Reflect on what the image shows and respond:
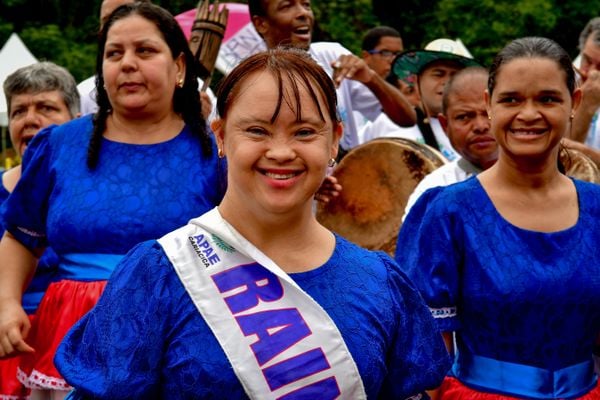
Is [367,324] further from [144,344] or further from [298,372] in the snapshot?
[144,344]

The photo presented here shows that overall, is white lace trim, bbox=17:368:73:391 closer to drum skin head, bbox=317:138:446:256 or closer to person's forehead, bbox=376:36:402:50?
drum skin head, bbox=317:138:446:256

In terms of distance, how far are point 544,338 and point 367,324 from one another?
1028 millimetres

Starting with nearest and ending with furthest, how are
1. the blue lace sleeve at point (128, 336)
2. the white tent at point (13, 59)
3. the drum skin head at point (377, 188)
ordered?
the blue lace sleeve at point (128, 336) < the drum skin head at point (377, 188) < the white tent at point (13, 59)

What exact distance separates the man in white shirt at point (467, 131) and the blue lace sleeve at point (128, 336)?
2.11m

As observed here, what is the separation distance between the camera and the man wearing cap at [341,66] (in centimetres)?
537

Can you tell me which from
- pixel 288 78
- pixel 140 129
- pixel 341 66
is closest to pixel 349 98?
pixel 341 66

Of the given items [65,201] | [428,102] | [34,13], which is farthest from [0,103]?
[34,13]

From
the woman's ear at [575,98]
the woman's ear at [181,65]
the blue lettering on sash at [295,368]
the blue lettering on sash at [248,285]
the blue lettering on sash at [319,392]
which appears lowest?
the blue lettering on sash at [319,392]

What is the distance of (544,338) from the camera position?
3244 millimetres

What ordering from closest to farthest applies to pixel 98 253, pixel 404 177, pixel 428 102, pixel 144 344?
1. pixel 144 344
2. pixel 98 253
3. pixel 404 177
4. pixel 428 102

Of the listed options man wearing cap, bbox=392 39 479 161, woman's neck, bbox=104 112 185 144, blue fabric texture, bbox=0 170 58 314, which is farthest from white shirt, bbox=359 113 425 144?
woman's neck, bbox=104 112 185 144

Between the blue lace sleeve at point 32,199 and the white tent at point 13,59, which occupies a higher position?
the blue lace sleeve at point 32,199

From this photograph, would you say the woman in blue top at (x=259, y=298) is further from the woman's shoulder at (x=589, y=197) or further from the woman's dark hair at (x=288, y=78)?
the woman's shoulder at (x=589, y=197)

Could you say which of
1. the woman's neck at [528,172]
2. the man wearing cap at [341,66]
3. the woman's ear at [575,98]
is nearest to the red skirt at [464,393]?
the woman's neck at [528,172]
